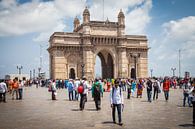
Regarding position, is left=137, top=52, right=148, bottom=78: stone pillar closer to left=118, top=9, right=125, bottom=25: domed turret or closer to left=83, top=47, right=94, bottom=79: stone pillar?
left=118, top=9, right=125, bottom=25: domed turret

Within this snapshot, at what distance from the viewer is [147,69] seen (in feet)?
216

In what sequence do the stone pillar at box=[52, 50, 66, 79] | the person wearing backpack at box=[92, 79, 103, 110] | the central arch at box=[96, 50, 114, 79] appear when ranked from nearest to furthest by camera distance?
the person wearing backpack at box=[92, 79, 103, 110] → the stone pillar at box=[52, 50, 66, 79] → the central arch at box=[96, 50, 114, 79]

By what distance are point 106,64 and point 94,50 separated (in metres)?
7.49

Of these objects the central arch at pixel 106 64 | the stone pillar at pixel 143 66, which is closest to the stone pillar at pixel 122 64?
the central arch at pixel 106 64

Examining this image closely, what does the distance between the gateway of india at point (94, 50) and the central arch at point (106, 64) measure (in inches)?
8.4

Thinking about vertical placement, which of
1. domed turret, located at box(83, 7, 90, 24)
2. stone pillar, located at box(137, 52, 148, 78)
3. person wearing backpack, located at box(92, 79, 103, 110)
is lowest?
person wearing backpack, located at box(92, 79, 103, 110)

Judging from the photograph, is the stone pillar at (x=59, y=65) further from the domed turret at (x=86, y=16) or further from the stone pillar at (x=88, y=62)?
the domed turret at (x=86, y=16)

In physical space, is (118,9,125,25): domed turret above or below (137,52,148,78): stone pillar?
above

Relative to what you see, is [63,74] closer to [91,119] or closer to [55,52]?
[55,52]

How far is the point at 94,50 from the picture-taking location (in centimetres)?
6069

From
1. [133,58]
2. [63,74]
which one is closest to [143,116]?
[63,74]

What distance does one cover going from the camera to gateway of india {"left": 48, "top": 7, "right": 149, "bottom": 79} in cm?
5884

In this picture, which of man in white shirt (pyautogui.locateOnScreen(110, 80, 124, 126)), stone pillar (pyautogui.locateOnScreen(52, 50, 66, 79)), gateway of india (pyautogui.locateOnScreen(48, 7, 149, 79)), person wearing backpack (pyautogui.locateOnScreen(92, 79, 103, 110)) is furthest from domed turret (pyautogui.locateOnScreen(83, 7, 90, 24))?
man in white shirt (pyautogui.locateOnScreen(110, 80, 124, 126))

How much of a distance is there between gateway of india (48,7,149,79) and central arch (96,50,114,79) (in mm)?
213
